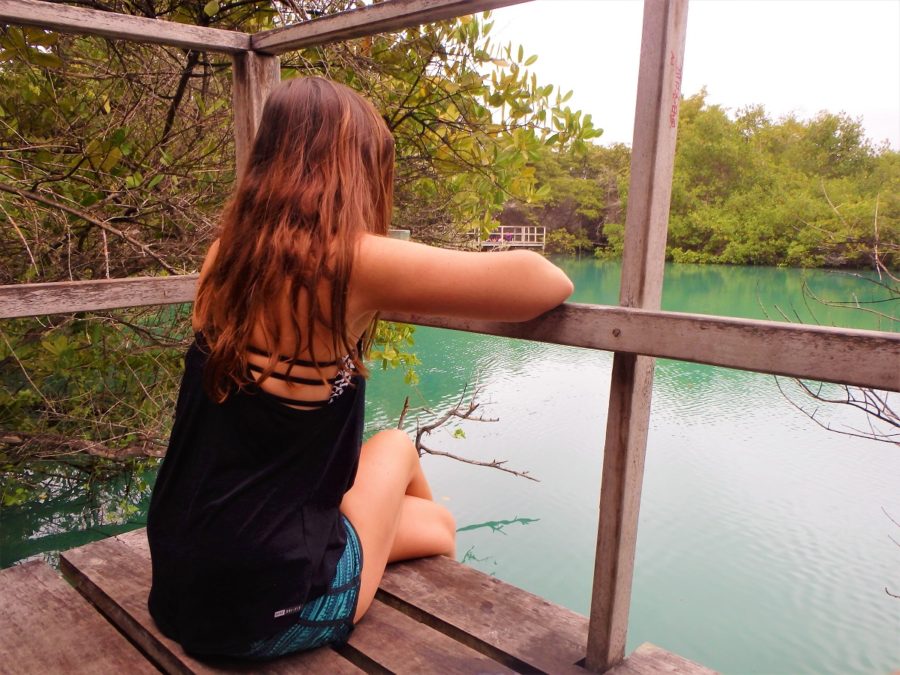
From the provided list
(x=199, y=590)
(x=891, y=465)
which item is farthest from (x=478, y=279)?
(x=891, y=465)

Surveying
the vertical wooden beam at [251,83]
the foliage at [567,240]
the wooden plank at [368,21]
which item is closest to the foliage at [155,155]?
the vertical wooden beam at [251,83]

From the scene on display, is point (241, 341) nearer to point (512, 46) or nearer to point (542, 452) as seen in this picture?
point (512, 46)

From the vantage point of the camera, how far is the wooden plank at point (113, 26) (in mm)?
1358

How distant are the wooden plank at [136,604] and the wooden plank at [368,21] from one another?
1109 millimetres

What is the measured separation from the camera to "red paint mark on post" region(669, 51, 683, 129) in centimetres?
100

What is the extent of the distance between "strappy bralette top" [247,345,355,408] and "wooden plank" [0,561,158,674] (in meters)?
0.50

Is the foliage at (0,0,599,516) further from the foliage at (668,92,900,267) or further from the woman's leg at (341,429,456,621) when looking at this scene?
the foliage at (668,92,900,267)

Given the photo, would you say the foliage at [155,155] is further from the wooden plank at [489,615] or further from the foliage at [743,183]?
the foliage at [743,183]

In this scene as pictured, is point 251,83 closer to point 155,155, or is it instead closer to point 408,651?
point 408,651

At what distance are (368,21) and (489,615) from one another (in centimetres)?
116

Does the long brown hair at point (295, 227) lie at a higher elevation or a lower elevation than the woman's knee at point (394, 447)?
higher

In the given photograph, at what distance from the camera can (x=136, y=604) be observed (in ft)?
4.25

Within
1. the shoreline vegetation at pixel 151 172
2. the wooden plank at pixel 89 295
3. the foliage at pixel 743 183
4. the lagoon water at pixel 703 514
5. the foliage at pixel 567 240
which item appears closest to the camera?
the wooden plank at pixel 89 295

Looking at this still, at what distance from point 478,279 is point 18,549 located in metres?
4.09
